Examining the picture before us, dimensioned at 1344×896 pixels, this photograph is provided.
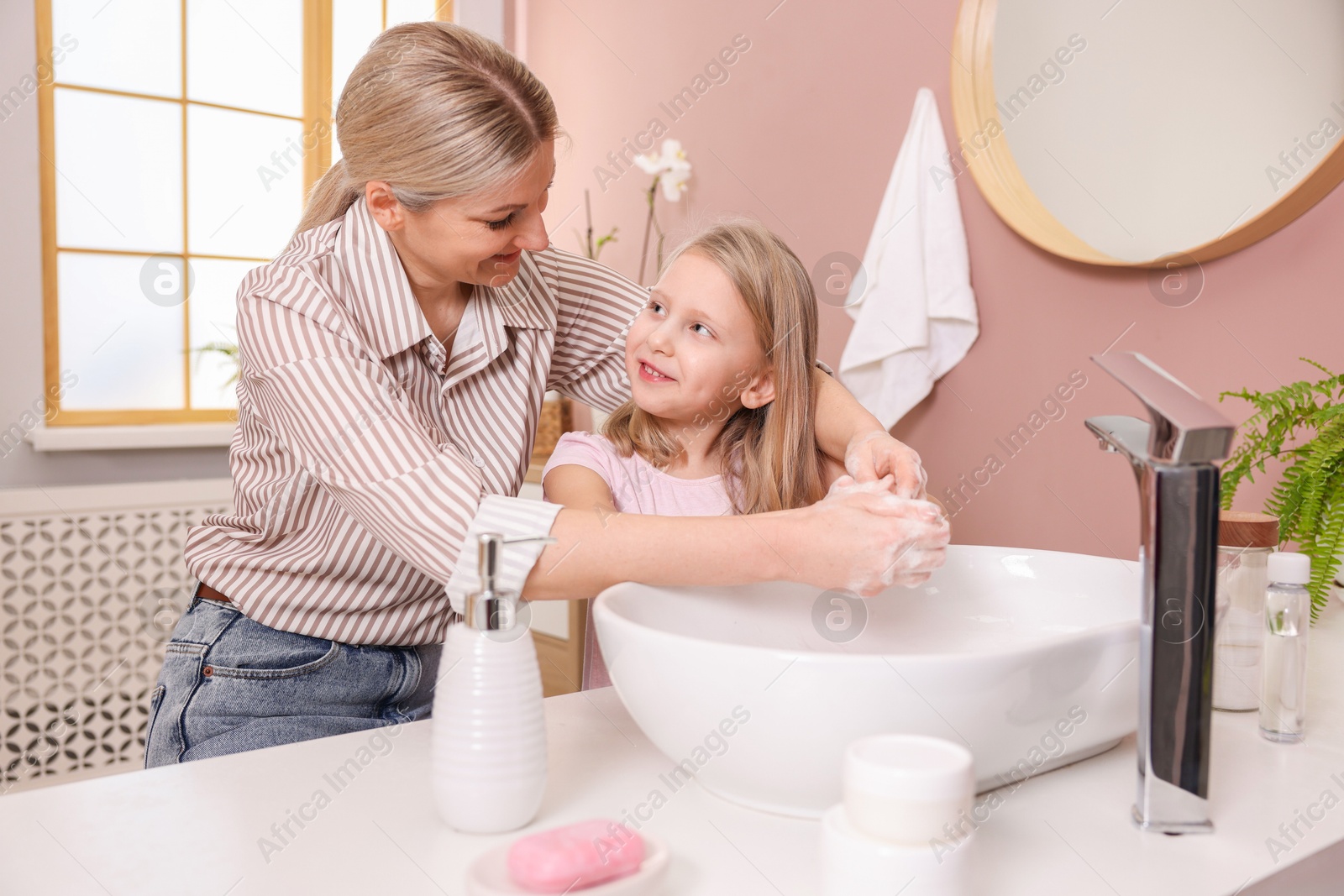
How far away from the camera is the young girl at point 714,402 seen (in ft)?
3.83

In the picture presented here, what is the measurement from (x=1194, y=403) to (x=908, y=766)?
30 centimetres

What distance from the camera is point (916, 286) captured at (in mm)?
1717

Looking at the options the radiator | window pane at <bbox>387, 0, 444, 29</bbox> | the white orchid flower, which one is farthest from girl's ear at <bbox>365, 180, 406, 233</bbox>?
window pane at <bbox>387, 0, 444, 29</bbox>

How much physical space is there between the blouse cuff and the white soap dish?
0.23m

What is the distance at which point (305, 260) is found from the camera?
3.33 feet

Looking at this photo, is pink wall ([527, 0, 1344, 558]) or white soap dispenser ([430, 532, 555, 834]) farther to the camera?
pink wall ([527, 0, 1344, 558])

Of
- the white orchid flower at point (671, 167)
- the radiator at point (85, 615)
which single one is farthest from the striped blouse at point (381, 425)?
the radiator at point (85, 615)

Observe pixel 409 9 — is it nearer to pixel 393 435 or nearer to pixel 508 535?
pixel 393 435

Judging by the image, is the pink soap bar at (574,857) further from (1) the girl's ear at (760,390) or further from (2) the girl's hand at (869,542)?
(1) the girl's ear at (760,390)

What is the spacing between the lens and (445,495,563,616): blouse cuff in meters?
0.75

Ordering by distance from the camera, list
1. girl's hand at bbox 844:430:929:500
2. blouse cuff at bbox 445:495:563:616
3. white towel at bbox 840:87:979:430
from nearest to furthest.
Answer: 1. blouse cuff at bbox 445:495:563:616
2. girl's hand at bbox 844:430:929:500
3. white towel at bbox 840:87:979:430

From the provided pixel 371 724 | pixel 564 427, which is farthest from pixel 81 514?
pixel 371 724

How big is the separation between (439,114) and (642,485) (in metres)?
0.50

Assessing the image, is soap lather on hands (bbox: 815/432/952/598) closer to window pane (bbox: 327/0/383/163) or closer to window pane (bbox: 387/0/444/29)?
window pane (bbox: 327/0/383/163)
